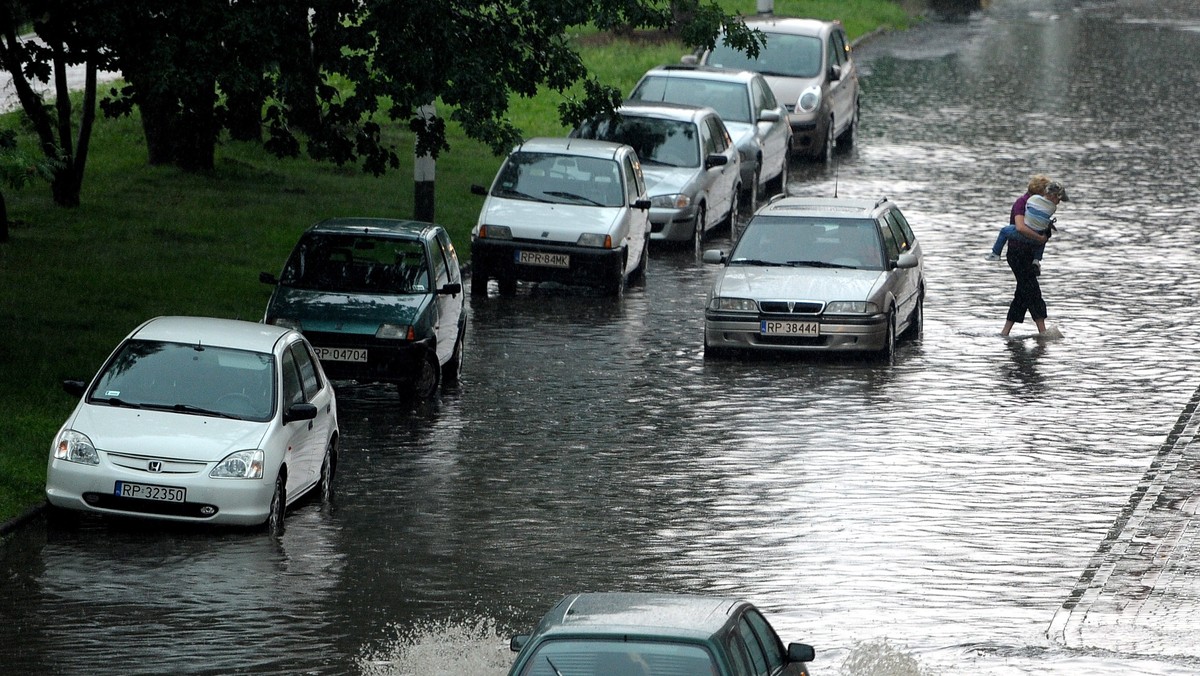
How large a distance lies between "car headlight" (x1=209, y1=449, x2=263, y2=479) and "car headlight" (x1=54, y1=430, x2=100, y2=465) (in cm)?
76

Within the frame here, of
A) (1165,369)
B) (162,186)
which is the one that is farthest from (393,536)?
(162,186)

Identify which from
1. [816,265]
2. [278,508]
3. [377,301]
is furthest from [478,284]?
[278,508]

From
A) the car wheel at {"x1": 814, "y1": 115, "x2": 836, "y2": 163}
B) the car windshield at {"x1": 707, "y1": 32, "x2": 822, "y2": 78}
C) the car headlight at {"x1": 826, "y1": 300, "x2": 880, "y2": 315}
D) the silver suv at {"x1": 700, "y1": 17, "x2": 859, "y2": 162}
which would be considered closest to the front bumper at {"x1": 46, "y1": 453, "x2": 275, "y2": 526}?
the car headlight at {"x1": 826, "y1": 300, "x2": 880, "y2": 315}

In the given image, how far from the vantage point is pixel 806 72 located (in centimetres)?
3462

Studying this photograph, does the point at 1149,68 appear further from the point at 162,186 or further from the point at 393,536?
the point at 393,536

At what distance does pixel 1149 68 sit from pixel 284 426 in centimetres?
3861

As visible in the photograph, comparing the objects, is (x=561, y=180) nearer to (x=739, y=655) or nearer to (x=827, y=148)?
(x=827, y=148)

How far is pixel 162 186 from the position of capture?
28609 millimetres

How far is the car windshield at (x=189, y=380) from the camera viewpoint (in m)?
14.2

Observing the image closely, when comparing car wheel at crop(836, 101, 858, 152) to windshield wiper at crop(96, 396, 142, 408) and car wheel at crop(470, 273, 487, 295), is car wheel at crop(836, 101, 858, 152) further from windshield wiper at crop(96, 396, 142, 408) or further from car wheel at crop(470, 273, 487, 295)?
windshield wiper at crop(96, 396, 142, 408)

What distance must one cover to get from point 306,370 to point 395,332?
2.96 metres

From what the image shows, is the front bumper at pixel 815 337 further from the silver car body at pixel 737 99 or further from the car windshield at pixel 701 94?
the car windshield at pixel 701 94

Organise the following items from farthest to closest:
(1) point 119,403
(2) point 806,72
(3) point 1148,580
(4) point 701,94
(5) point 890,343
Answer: (2) point 806,72 → (4) point 701,94 → (5) point 890,343 → (1) point 119,403 → (3) point 1148,580

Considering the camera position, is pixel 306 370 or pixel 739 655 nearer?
pixel 739 655
